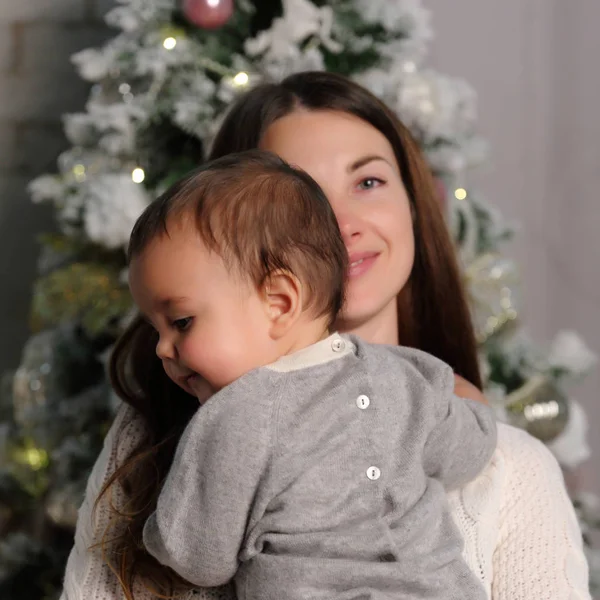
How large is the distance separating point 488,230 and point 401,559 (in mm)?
1350

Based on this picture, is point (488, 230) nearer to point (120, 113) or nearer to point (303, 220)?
point (120, 113)

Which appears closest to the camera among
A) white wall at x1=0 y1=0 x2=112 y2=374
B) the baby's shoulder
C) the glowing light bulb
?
the baby's shoulder

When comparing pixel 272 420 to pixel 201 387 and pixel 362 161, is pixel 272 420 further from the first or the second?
pixel 362 161

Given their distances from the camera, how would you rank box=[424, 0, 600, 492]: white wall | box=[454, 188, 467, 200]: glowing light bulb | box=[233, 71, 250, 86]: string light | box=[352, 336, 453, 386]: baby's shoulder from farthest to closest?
box=[424, 0, 600, 492]: white wall < box=[454, 188, 467, 200]: glowing light bulb < box=[233, 71, 250, 86]: string light < box=[352, 336, 453, 386]: baby's shoulder

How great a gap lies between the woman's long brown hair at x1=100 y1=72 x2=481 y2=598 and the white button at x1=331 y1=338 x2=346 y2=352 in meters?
0.34

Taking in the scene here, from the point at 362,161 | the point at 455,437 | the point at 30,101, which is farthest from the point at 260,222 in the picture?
the point at 30,101

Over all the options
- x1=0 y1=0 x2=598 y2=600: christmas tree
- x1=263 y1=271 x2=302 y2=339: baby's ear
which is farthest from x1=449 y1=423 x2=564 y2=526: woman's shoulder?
x1=0 y1=0 x2=598 y2=600: christmas tree

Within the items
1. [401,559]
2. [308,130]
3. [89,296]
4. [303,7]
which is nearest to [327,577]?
[401,559]

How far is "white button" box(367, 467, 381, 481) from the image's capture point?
1080 mm

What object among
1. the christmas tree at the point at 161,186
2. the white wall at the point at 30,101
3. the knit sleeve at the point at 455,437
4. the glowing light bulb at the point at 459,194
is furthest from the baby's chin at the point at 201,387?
the white wall at the point at 30,101

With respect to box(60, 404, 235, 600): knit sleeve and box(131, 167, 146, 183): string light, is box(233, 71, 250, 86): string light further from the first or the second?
box(60, 404, 235, 600): knit sleeve

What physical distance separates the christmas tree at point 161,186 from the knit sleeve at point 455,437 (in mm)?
730

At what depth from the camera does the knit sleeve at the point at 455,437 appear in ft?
3.91

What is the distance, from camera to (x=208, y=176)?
1.11 m
